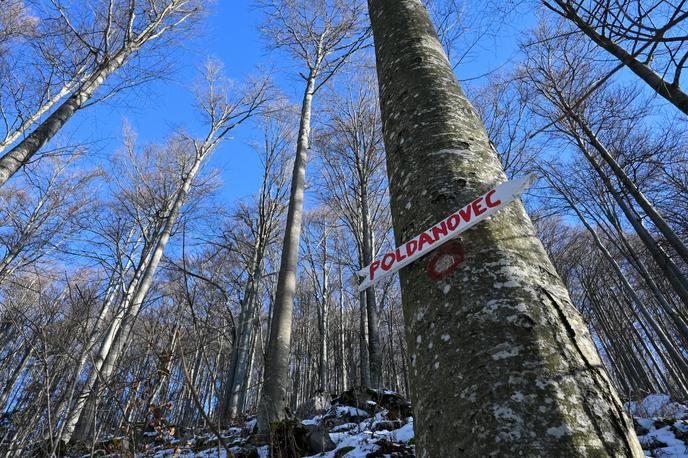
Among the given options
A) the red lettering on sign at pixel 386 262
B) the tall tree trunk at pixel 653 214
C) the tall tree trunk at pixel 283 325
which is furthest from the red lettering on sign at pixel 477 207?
the tall tree trunk at pixel 653 214

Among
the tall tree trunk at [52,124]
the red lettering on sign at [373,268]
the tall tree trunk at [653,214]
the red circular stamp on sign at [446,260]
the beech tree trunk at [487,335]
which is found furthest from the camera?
the tall tree trunk at [653,214]

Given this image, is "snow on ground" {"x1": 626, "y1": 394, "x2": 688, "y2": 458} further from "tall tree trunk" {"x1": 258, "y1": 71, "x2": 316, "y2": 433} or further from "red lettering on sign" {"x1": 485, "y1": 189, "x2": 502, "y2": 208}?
"red lettering on sign" {"x1": 485, "y1": 189, "x2": 502, "y2": 208}

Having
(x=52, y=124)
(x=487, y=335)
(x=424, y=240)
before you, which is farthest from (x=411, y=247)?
(x=52, y=124)

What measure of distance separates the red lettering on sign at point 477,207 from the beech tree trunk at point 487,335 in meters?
0.03

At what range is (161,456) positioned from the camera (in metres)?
4.13

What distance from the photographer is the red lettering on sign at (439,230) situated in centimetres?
95

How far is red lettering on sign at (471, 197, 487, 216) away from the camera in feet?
3.08

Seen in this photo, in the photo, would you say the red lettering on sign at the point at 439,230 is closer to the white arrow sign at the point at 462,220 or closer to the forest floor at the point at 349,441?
the white arrow sign at the point at 462,220

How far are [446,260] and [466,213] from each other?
0.14 meters

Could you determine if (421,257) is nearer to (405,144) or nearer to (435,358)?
(435,358)

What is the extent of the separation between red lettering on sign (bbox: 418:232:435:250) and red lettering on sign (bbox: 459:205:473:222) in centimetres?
10

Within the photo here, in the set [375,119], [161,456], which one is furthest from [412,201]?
[375,119]

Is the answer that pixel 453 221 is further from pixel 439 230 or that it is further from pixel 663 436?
pixel 663 436

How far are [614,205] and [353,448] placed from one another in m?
11.0
